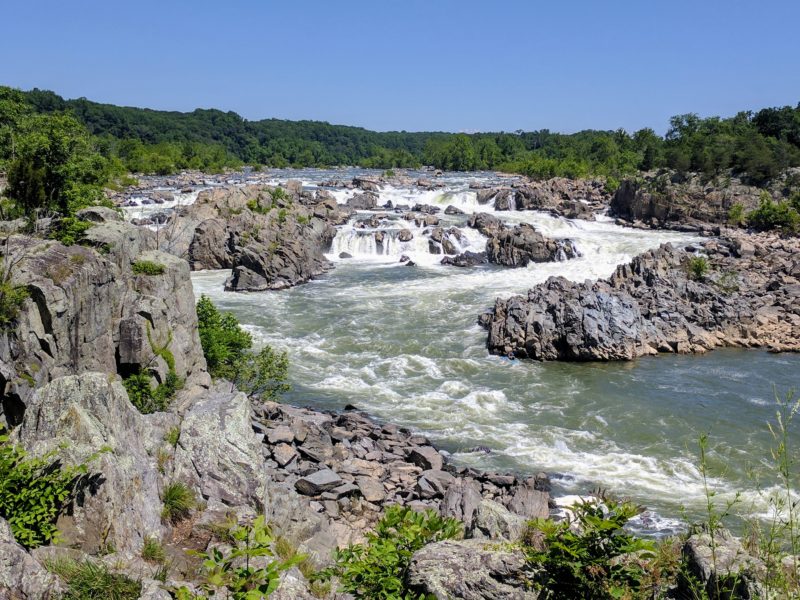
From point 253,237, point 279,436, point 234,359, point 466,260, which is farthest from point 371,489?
point 466,260

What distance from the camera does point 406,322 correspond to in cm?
3083

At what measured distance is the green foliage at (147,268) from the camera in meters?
16.7

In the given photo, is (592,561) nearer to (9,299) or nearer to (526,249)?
(9,299)

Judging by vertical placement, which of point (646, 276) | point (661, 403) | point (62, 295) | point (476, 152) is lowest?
point (661, 403)

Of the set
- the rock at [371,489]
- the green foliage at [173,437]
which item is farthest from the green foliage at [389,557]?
the rock at [371,489]

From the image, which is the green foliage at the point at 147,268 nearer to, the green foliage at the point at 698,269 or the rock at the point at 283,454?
the rock at the point at 283,454

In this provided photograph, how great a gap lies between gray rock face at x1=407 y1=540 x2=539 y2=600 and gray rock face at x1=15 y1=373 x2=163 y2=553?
12.5ft

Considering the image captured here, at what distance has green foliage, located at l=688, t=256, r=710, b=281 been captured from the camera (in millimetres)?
34969

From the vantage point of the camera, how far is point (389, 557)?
5641 millimetres

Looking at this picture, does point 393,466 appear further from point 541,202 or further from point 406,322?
point 541,202

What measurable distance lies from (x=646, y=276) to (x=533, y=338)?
10.3 m

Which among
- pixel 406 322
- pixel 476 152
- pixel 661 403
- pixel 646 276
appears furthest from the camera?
pixel 476 152

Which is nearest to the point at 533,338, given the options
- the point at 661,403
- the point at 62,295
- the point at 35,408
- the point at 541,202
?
the point at 661,403

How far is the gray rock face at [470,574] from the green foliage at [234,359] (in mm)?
14617
